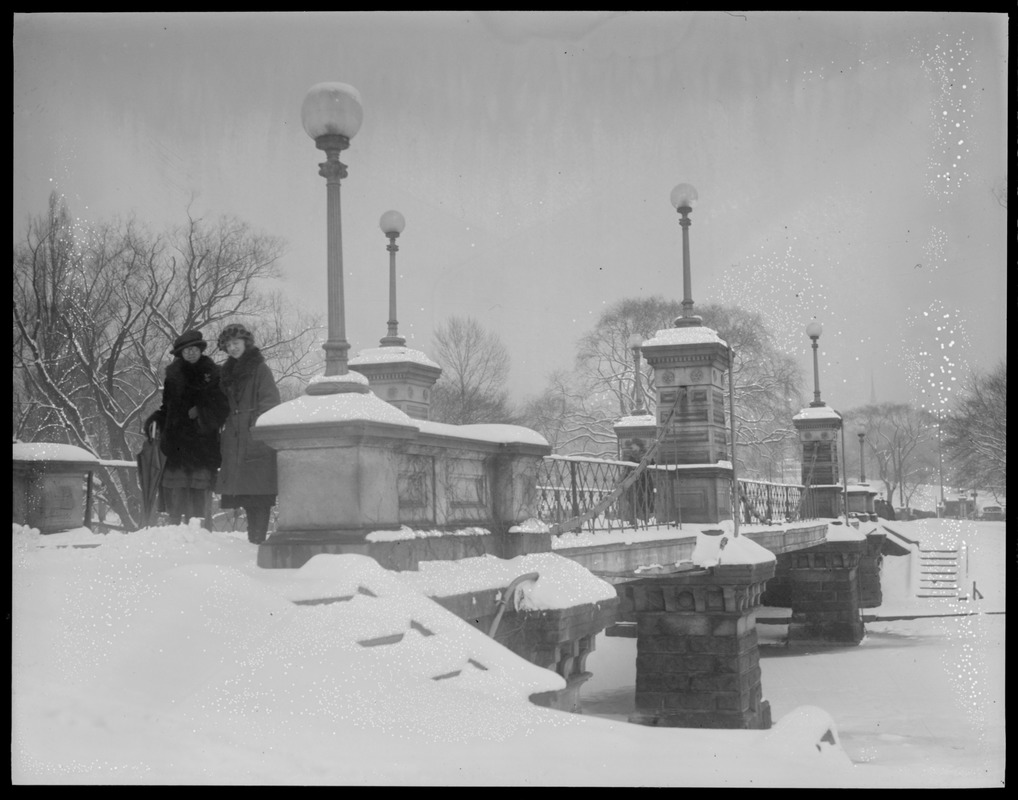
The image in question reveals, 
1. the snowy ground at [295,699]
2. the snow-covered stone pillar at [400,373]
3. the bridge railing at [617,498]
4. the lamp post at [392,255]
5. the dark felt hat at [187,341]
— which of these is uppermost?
the lamp post at [392,255]

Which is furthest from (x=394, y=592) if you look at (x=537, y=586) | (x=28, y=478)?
(x=28, y=478)

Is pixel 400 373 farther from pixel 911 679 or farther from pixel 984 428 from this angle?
pixel 911 679

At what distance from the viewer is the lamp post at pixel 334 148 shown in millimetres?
7035

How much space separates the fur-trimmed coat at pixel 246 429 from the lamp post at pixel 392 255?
8.02 metres

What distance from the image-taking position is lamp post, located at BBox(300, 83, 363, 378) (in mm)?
7035

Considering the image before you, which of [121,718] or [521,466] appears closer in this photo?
[121,718]

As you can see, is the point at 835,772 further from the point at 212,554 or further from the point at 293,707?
the point at 212,554

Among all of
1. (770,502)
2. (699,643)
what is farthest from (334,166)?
(770,502)

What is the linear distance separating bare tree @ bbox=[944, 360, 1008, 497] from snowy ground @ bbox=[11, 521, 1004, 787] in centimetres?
534

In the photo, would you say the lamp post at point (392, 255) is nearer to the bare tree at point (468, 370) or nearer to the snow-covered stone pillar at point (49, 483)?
the snow-covered stone pillar at point (49, 483)

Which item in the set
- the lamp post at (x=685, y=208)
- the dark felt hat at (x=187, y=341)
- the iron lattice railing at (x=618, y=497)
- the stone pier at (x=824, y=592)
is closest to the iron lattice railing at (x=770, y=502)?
the stone pier at (x=824, y=592)

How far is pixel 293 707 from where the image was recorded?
5.00m

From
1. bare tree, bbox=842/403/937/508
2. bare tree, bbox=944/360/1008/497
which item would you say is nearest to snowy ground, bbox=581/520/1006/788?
bare tree, bbox=944/360/1008/497
